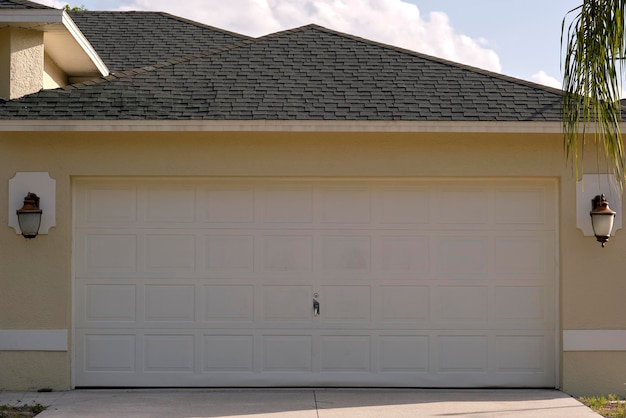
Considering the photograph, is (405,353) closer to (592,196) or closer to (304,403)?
(304,403)

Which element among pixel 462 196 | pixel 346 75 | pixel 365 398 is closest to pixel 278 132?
pixel 346 75

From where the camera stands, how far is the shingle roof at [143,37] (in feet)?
48.8

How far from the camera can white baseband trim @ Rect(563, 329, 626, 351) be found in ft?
34.6

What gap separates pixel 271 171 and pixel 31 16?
10.9 ft

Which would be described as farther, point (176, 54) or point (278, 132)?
point (176, 54)

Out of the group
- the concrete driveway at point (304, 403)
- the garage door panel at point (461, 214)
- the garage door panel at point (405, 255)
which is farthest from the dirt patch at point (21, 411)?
the garage door panel at point (461, 214)

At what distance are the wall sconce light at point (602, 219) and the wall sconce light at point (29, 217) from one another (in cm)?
628

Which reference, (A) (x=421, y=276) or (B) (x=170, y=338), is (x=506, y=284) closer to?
(A) (x=421, y=276)

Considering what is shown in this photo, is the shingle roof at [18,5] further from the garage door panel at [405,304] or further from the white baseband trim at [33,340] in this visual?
the garage door panel at [405,304]

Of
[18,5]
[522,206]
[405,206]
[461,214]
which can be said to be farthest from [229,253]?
[18,5]

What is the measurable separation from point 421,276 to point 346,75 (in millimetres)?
2708

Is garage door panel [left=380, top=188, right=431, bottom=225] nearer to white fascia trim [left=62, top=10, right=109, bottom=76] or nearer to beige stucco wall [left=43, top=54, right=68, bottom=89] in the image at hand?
white fascia trim [left=62, top=10, right=109, bottom=76]

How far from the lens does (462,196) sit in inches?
427

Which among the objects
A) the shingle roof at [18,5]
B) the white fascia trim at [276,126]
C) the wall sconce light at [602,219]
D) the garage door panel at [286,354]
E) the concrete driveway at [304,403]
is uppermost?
the shingle roof at [18,5]
